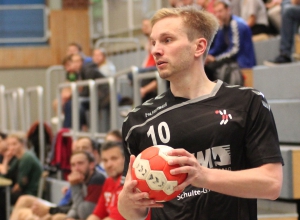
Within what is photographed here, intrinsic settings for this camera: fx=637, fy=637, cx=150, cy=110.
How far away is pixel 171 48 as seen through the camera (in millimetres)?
2637

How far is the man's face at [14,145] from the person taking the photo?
10.0 meters

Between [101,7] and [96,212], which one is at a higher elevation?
[101,7]

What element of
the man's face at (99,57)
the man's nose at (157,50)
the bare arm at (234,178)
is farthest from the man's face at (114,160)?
the man's face at (99,57)

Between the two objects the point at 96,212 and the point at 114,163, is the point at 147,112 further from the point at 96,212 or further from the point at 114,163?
the point at 96,212

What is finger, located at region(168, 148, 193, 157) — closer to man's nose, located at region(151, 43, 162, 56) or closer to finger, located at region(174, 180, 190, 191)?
finger, located at region(174, 180, 190, 191)

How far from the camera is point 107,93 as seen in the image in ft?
26.8

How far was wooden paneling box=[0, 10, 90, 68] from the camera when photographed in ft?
55.0

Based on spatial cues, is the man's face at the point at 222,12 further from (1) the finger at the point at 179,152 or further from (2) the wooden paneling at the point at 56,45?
(2) the wooden paneling at the point at 56,45

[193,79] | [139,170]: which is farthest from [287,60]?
[139,170]

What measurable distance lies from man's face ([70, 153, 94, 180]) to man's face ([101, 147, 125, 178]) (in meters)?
0.85

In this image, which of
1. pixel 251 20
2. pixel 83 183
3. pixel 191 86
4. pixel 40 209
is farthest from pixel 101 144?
pixel 191 86

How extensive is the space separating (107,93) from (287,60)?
255cm

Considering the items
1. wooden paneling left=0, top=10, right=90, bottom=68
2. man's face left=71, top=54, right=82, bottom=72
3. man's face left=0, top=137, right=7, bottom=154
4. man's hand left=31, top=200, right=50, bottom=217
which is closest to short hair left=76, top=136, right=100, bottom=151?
man's hand left=31, top=200, right=50, bottom=217

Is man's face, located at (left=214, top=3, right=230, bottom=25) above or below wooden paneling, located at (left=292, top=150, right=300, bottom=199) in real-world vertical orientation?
above
